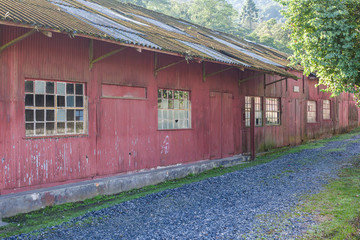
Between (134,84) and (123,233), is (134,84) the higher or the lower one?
the higher one

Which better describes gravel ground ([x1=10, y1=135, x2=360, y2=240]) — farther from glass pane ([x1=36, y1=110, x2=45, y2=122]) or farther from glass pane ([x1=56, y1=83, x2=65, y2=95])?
glass pane ([x1=56, y1=83, x2=65, y2=95])

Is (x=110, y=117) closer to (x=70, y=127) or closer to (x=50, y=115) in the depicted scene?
(x=70, y=127)

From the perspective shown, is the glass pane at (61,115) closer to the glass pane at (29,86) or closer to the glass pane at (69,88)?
Answer: the glass pane at (69,88)

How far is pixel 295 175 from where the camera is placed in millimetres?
9578

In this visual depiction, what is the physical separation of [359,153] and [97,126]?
1027 centimetres

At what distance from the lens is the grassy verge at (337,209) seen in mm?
5094

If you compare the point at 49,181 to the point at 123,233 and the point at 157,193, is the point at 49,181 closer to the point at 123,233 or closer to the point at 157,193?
the point at 157,193

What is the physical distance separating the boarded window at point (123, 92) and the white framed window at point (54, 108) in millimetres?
666

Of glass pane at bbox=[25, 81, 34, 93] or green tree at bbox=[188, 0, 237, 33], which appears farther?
green tree at bbox=[188, 0, 237, 33]

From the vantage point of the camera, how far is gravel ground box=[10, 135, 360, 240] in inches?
205

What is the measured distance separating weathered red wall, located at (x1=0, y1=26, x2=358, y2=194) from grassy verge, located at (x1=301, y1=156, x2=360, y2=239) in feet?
15.5

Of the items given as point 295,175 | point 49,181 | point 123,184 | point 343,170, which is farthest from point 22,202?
point 343,170

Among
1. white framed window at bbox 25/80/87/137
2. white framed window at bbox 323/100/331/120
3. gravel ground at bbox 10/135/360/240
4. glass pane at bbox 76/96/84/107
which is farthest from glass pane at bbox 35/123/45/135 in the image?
white framed window at bbox 323/100/331/120

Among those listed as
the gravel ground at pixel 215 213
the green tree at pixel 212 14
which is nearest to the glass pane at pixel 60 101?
the gravel ground at pixel 215 213
